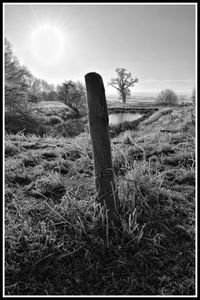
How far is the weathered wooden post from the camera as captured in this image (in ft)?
8.27

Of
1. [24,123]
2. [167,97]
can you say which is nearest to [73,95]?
[24,123]

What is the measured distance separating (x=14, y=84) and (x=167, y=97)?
33890mm

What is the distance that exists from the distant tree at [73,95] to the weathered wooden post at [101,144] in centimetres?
2716

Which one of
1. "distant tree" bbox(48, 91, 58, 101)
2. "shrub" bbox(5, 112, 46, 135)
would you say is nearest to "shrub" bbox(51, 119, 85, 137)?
"shrub" bbox(5, 112, 46, 135)

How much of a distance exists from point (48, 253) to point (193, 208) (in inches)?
88.6

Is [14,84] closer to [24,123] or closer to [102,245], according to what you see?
[24,123]

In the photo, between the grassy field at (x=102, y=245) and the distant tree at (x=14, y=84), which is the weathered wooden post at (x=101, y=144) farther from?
the distant tree at (x=14, y=84)

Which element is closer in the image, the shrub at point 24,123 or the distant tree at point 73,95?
the shrub at point 24,123

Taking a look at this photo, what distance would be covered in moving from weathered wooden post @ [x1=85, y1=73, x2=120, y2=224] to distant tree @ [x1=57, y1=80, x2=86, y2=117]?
27.2m

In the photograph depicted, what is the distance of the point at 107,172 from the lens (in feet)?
8.78

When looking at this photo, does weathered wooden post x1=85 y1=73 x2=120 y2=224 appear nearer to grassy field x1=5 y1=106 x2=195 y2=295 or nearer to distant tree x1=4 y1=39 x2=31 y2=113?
grassy field x1=5 y1=106 x2=195 y2=295

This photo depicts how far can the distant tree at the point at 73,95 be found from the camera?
29427 mm

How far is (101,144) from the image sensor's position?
103 inches

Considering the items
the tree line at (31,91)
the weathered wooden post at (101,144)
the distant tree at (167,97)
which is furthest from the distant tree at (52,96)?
the weathered wooden post at (101,144)
